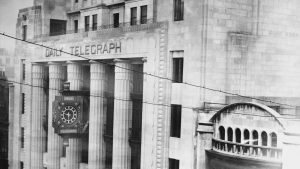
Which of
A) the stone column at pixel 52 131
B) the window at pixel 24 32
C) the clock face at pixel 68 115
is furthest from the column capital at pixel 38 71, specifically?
the clock face at pixel 68 115

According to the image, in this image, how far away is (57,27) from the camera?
1860 inches

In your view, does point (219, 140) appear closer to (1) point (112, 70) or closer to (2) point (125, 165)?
(2) point (125, 165)

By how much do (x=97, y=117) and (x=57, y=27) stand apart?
13.3 meters

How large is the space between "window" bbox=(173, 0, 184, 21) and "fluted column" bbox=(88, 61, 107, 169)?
9.52 meters

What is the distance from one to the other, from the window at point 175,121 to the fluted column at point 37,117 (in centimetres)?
1992

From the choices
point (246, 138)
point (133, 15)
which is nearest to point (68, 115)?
point (133, 15)

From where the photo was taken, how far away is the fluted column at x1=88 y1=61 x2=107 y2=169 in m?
38.3

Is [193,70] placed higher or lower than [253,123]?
higher

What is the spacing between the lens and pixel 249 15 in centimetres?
3044

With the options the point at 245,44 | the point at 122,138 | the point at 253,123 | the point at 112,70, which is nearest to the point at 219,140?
the point at 253,123

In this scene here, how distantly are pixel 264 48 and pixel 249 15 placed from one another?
249cm

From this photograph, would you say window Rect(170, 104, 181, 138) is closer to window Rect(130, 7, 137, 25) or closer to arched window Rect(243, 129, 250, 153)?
arched window Rect(243, 129, 250, 153)

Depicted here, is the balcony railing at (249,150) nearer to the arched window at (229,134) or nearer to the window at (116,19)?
the arched window at (229,134)

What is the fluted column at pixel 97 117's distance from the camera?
126ft
